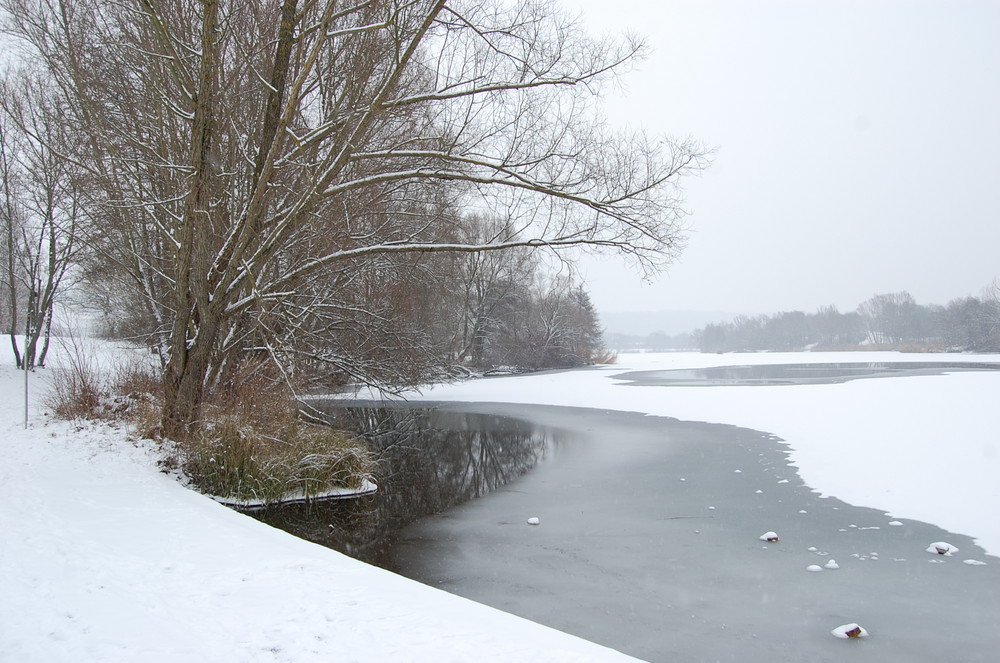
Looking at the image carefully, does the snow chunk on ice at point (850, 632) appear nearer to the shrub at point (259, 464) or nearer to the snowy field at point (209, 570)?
the snowy field at point (209, 570)

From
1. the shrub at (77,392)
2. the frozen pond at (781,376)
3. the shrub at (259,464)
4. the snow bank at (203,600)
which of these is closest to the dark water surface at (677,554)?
the shrub at (259,464)

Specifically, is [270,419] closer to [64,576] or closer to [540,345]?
[64,576]

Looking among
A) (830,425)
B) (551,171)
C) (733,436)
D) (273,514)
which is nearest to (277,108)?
(551,171)

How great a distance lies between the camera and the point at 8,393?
547 inches

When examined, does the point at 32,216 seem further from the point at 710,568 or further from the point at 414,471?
the point at 710,568

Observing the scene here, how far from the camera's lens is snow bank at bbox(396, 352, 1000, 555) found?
830cm

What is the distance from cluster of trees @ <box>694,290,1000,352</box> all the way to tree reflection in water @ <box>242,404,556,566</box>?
6573 cm

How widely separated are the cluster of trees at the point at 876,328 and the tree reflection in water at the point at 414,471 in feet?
216

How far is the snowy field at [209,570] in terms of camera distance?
11.6 ft

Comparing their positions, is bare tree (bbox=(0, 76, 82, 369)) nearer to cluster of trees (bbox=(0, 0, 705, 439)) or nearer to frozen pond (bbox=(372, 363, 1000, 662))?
cluster of trees (bbox=(0, 0, 705, 439))

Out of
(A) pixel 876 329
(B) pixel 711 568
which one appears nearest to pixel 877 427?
(B) pixel 711 568

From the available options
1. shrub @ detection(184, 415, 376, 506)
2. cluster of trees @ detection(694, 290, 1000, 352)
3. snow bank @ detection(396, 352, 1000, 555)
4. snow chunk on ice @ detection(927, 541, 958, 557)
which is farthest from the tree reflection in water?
cluster of trees @ detection(694, 290, 1000, 352)

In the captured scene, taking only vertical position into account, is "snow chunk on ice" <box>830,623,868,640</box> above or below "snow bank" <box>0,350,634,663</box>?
below

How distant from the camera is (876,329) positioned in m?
110
